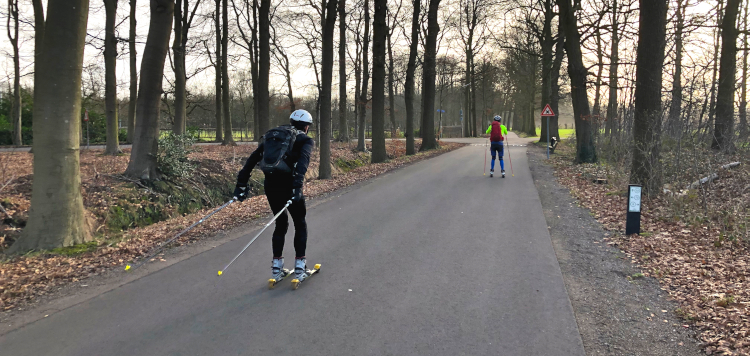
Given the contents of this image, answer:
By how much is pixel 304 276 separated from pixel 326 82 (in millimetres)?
10698

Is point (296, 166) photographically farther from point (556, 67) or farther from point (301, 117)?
point (556, 67)

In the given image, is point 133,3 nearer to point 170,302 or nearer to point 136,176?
point 136,176

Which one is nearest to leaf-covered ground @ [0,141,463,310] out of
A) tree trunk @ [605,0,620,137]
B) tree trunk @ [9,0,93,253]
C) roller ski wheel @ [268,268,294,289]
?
tree trunk @ [9,0,93,253]

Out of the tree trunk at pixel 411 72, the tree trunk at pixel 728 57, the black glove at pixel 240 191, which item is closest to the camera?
the black glove at pixel 240 191

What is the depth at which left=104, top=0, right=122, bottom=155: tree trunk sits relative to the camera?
16.7 m

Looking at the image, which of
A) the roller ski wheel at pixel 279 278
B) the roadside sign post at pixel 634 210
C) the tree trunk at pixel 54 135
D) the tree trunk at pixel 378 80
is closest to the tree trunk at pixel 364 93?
the tree trunk at pixel 378 80

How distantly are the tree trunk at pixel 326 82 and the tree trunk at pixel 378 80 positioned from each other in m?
4.72

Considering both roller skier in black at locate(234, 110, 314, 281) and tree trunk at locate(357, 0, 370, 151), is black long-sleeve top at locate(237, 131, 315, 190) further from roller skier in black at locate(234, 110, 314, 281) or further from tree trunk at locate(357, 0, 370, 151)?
tree trunk at locate(357, 0, 370, 151)

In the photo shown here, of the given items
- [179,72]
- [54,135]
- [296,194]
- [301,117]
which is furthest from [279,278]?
[179,72]

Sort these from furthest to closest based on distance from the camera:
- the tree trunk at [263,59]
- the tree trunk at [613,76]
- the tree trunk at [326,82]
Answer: the tree trunk at [613,76], the tree trunk at [263,59], the tree trunk at [326,82]

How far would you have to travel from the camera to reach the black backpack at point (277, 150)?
180 inches

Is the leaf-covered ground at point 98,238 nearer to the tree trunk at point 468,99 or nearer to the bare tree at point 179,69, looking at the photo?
the bare tree at point 179,69

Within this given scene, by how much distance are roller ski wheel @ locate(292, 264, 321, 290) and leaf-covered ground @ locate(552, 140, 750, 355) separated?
12.0ft

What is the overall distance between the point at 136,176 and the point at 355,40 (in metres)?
21.8
